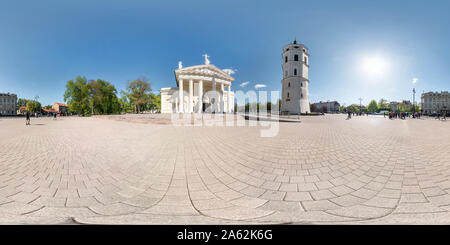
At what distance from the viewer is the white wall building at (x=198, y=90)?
107 feet

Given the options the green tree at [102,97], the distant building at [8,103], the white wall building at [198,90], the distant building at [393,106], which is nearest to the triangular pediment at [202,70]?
the white wall building at [198,90]

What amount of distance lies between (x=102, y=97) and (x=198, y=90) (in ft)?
98.3

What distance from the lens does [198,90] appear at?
3628cm

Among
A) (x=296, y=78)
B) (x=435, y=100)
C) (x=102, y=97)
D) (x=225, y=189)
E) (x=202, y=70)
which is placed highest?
(x=296, y=78)

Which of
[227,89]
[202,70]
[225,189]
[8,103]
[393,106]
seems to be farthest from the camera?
[393,106]

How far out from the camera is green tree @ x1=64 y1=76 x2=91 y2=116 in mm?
41750

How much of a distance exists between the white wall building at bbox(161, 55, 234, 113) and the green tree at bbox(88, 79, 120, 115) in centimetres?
1814

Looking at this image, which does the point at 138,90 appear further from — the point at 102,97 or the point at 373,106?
the point at 373,106

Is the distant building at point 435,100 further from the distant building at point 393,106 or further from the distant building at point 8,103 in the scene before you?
the distant building at point 8,103

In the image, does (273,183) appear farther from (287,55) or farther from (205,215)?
(287,55)

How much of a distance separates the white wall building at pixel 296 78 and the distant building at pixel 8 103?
12072 centimetres

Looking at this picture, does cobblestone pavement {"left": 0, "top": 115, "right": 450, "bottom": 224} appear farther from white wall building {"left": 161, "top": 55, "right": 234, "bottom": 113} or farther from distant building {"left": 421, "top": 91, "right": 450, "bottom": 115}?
distant building {"left": 421, "top": 91, "right": 450, "bottom": 115}

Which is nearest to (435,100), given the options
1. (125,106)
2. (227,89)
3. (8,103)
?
(227,89)
